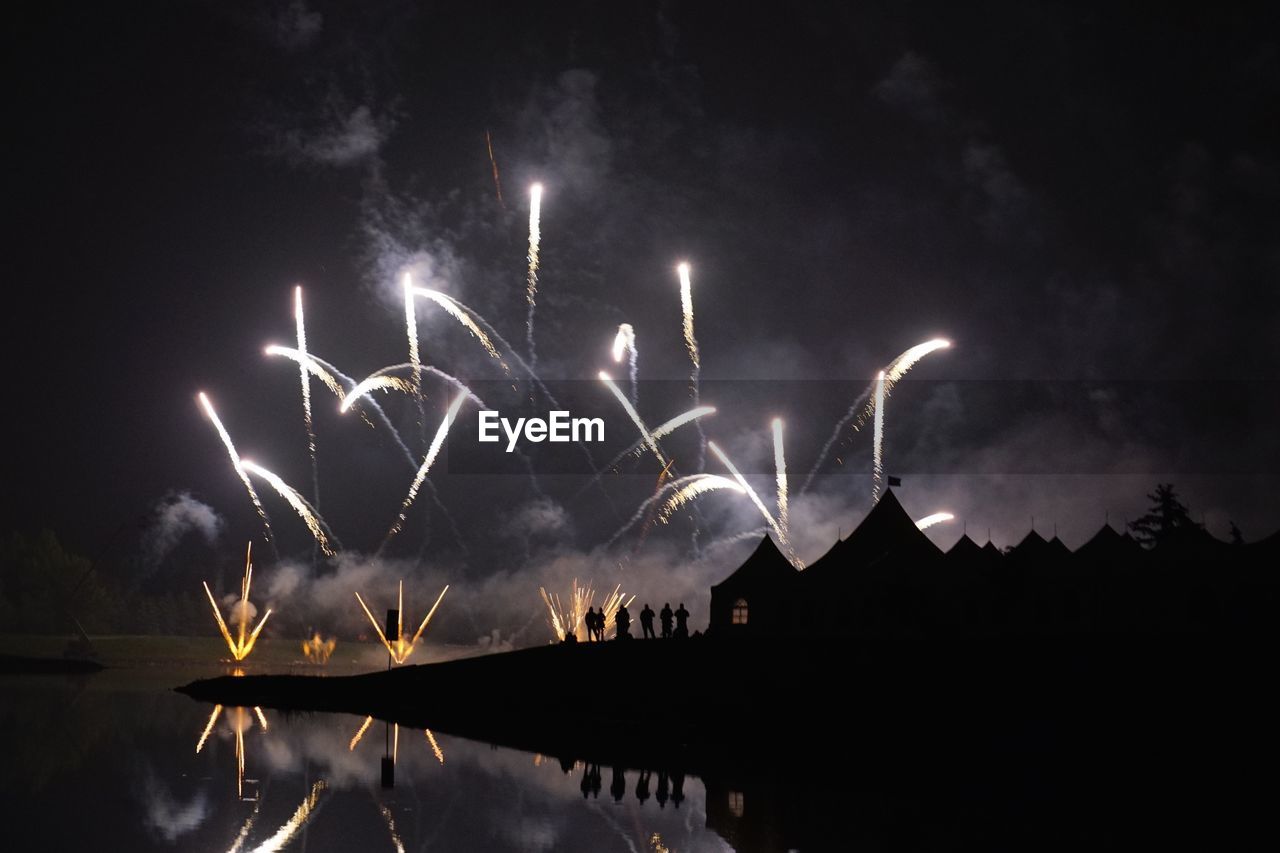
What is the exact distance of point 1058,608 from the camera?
4581 centimetres

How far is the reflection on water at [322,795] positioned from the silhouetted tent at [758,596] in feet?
65.5

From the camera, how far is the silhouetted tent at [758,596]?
163 ft

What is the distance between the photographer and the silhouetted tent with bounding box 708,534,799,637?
49656 millimetres

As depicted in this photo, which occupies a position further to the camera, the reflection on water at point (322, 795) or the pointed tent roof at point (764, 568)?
the pointed tent roof at point (764, 568)

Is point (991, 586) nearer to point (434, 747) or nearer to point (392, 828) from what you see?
point (434, 747)

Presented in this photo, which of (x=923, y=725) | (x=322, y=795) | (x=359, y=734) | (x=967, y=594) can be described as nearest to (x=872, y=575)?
(x=967, y=594)

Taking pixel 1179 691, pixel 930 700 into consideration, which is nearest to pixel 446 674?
pixel 930 700

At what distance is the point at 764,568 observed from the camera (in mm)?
50344

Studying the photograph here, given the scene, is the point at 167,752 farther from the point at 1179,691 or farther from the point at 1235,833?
the point at 1179,691

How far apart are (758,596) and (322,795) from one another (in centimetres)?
3180

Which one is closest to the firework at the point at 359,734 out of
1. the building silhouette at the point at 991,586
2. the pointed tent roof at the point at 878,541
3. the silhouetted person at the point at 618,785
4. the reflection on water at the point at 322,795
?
the reflection on water at the point at 322,795

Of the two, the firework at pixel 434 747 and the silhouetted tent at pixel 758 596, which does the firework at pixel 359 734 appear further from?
the silhouetted tent at pixel 758 596

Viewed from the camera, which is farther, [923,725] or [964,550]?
[964,550]

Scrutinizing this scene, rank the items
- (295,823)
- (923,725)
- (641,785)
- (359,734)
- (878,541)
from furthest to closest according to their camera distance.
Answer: (878,541), (359,734), (923,725), (641,785), (295,823)
